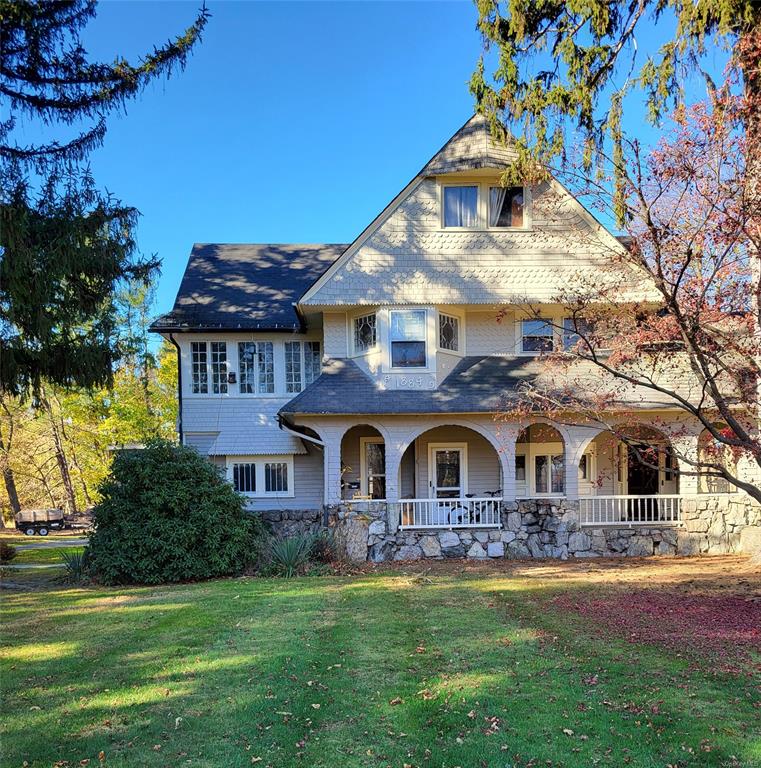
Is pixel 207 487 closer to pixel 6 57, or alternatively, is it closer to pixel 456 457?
pixel 456 457

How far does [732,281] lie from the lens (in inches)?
328

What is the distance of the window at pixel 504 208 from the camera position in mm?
14648

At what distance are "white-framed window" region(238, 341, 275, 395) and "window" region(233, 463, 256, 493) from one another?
83.4 inches

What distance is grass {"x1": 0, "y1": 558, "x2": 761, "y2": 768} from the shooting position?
4.20m

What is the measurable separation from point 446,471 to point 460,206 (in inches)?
281

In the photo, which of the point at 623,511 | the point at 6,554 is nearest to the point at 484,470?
the point at 623,511

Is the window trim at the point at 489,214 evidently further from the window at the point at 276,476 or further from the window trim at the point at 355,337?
the window at the point at 276,476

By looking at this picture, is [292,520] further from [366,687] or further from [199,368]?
[366,687]

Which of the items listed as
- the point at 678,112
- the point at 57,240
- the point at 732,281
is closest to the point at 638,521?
the point at 732,281

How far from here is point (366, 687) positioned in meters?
5.38

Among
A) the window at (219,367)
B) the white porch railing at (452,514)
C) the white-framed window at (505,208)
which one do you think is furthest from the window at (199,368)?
the white-framed window at (505,208)

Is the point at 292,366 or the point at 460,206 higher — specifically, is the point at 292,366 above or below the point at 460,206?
below

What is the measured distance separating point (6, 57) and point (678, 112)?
10245 millimetres

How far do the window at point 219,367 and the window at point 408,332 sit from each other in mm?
5243
